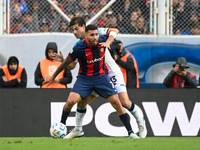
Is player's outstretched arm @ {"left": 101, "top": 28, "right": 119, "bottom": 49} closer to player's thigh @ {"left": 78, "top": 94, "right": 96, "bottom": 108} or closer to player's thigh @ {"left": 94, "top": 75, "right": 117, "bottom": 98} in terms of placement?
player's thigh @ {"left": 94, "top": 75, "right": 117, "bottom": 98}

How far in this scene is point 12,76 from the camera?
11.1m

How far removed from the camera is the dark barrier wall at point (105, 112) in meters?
10.7

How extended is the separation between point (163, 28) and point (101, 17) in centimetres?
170

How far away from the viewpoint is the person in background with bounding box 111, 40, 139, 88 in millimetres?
10945

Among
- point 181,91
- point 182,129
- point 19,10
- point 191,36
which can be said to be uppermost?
point 19,10

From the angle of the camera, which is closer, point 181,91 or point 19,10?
point 181,91

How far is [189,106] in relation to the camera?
10781mm

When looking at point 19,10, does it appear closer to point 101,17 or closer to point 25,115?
point 101,17

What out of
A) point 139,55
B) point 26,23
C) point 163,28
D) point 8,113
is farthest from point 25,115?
point 163,28

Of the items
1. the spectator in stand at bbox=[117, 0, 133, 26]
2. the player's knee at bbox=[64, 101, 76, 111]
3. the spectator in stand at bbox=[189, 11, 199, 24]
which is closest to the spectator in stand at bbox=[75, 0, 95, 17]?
the spectator in stand at bbox=[117, 0, 133, 26]

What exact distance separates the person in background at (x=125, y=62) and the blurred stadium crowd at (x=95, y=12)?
1.63m

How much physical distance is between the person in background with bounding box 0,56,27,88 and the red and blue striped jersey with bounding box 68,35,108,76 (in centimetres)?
316

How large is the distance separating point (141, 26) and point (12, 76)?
12.6 ft

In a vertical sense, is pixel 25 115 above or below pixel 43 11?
below
